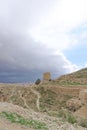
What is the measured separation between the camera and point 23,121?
44.2 feet

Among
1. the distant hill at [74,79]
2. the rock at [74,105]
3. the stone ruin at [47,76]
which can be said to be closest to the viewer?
the rock at [74,105]

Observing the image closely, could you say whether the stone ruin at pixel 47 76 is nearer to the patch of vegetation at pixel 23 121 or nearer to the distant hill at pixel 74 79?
the distant hill at pixel 74 79

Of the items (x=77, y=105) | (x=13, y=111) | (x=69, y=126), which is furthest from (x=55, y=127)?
(x=77, y=105)

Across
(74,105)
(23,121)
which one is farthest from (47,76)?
(23,121)

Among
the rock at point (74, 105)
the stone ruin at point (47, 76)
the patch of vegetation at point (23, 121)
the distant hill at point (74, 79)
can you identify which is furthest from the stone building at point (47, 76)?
the patch of vegetation at point (23, 121)

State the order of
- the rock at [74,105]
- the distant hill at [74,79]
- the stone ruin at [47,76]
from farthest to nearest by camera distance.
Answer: the stone ruin at [47,76]
the distant hill at [74,79]
the rock at [74,105]

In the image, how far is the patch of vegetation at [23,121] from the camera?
13.2 meters

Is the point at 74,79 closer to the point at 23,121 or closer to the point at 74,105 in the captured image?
the point at 74,105

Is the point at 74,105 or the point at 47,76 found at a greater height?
the point at 47,76

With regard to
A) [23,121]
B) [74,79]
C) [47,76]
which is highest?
[47,76]

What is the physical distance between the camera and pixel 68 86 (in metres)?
47.3

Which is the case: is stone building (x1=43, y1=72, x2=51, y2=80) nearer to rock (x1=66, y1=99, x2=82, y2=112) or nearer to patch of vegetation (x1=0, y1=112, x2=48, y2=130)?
rock (x1=66, y1=99, x2=82, y2=112)

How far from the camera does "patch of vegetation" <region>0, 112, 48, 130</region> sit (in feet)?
43.4

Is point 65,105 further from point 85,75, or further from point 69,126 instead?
point 69,126
